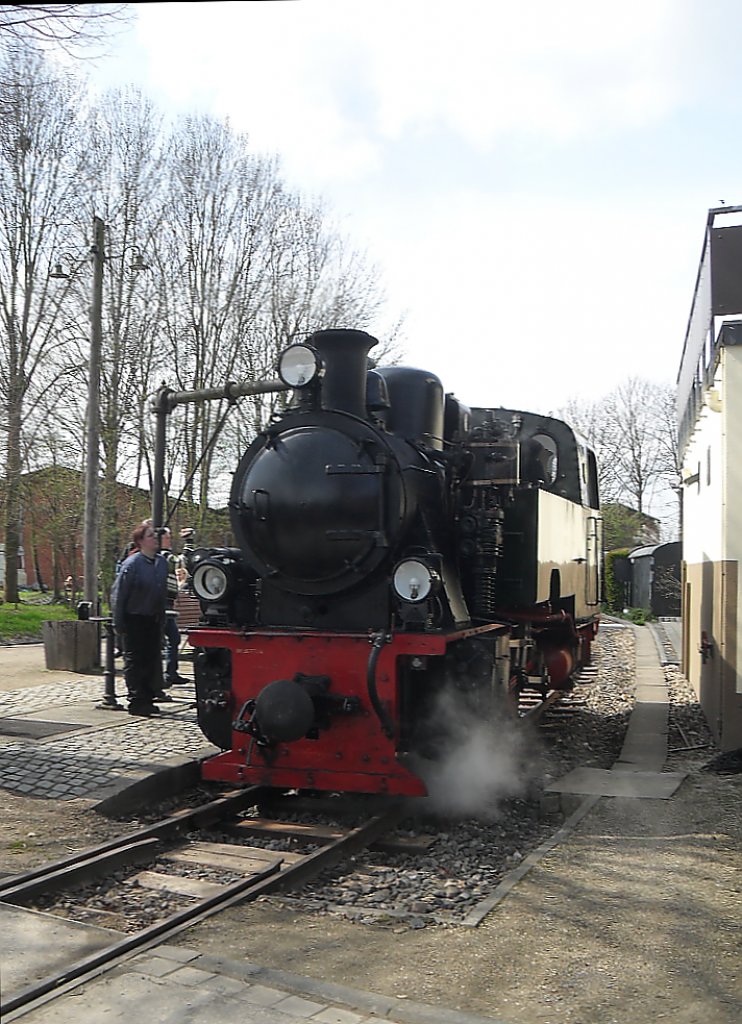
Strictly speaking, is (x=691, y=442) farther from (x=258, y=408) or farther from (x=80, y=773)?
(x=258, y=408)

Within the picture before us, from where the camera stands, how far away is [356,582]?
694 cm

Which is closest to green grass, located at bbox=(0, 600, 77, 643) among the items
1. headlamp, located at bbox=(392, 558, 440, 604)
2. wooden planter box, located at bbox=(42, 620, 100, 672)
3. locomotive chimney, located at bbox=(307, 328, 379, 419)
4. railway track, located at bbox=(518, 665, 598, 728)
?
wooden planter box, located at bbox=(42, 620, 100, 672)

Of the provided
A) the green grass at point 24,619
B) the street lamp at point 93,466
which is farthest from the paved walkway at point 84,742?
the green grass at point 24,619

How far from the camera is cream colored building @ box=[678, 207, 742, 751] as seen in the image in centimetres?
870

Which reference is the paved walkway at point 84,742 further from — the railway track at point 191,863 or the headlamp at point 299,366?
the headlamp at point 299,366

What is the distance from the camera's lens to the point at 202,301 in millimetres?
26266

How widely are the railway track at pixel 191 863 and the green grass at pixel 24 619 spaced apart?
13470 millimetres

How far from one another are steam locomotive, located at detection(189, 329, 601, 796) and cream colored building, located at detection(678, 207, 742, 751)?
1.92 meters

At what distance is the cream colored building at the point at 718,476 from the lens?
28.5 ft

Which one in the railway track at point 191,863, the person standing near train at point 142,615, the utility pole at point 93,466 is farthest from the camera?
the utility pole at point 93,466

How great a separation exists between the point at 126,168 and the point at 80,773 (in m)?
21.6

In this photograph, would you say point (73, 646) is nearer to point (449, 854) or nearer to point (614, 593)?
point (449, 854)

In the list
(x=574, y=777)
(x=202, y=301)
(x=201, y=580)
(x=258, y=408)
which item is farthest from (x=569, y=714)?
(x=202, y=301)

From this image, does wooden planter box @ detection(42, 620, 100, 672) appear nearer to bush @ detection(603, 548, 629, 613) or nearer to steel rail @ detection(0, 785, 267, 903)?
steel rail @ detection(0, 785, 267, 903)
